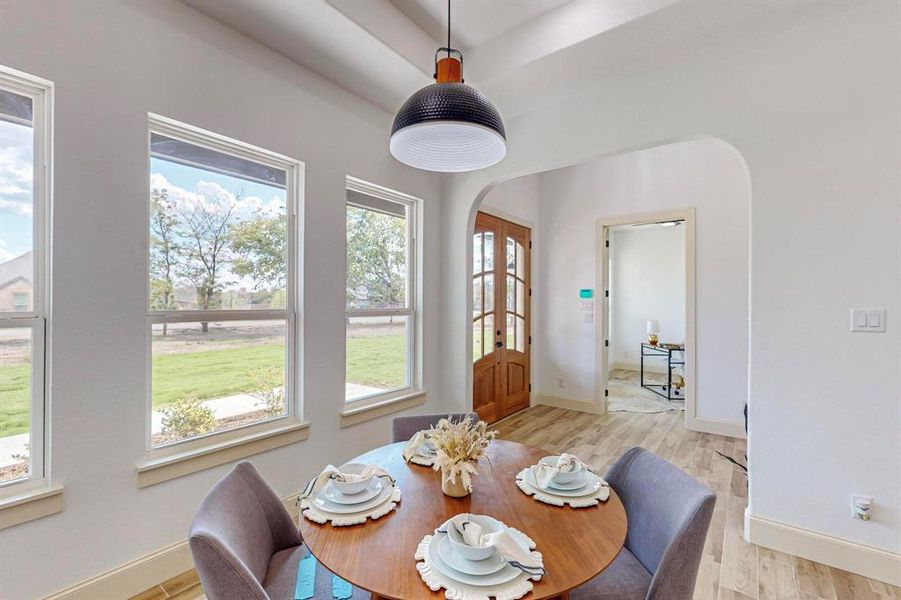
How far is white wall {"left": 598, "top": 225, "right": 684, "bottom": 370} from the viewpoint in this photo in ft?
23.5

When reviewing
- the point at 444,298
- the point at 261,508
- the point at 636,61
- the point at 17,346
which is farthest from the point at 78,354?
the point at 636,61

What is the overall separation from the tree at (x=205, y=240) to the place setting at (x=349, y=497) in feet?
4.08

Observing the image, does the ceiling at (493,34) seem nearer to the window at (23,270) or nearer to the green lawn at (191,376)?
the window at (23,270)

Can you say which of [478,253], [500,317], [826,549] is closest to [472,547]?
[826,549]

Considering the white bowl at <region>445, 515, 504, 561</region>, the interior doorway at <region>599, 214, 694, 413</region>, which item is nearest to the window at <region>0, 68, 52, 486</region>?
the white bowl at <region>445, 515, 504, 561</region>

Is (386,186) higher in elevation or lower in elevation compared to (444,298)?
higher

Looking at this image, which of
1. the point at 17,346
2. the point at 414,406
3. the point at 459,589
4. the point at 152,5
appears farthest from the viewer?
the point at 414,406

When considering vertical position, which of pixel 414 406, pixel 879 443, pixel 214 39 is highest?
pixel 214 39

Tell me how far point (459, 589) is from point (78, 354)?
180cm

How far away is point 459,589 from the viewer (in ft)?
2.94

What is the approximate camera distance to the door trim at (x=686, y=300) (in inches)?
165

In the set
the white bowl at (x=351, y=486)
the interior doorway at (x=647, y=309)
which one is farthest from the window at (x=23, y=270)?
the interior doorway at (x=647, y=309)

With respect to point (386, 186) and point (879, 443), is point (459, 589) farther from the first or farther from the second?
point (386, 186)

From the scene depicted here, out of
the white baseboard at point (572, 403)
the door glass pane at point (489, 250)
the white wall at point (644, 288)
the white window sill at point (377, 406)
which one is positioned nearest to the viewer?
the white window sill at point (377, 406)
